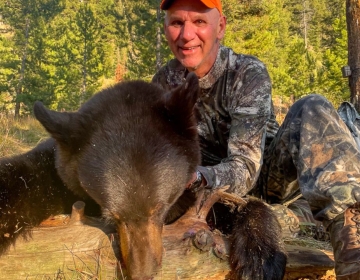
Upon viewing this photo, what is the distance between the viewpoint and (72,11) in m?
53.9

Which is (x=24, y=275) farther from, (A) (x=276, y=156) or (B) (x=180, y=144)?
(A) (x=276, y=156)

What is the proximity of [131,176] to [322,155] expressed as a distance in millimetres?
1195

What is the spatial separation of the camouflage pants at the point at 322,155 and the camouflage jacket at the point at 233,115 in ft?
0.86

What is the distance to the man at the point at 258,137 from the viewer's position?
2.46 m

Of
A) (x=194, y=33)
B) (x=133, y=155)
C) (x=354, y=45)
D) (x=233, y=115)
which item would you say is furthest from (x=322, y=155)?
(x=354, y=45)

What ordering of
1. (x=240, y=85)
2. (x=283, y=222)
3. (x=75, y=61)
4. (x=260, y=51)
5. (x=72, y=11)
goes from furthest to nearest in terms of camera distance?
(x=72, y=11)
(x=75, y=61)
(x=260, y=51)
(x=283, y=222)
(x=240, y=85)

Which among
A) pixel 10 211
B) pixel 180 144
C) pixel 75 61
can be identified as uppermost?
pixel 180 144

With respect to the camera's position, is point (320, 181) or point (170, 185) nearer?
point (170, 185)

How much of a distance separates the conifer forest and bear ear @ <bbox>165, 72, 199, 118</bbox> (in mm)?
18040

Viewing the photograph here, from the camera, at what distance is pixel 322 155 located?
2.64m

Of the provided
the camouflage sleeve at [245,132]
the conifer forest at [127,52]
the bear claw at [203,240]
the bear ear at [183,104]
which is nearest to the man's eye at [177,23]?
the camouflage sleeve at [245,132]

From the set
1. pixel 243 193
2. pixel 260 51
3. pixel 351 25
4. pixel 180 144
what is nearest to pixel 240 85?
pixel 243 193

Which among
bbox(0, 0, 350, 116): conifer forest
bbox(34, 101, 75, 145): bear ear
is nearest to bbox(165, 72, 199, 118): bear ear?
bbox(34, 101, 75, 145): bear ear

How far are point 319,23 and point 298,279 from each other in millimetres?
49206
